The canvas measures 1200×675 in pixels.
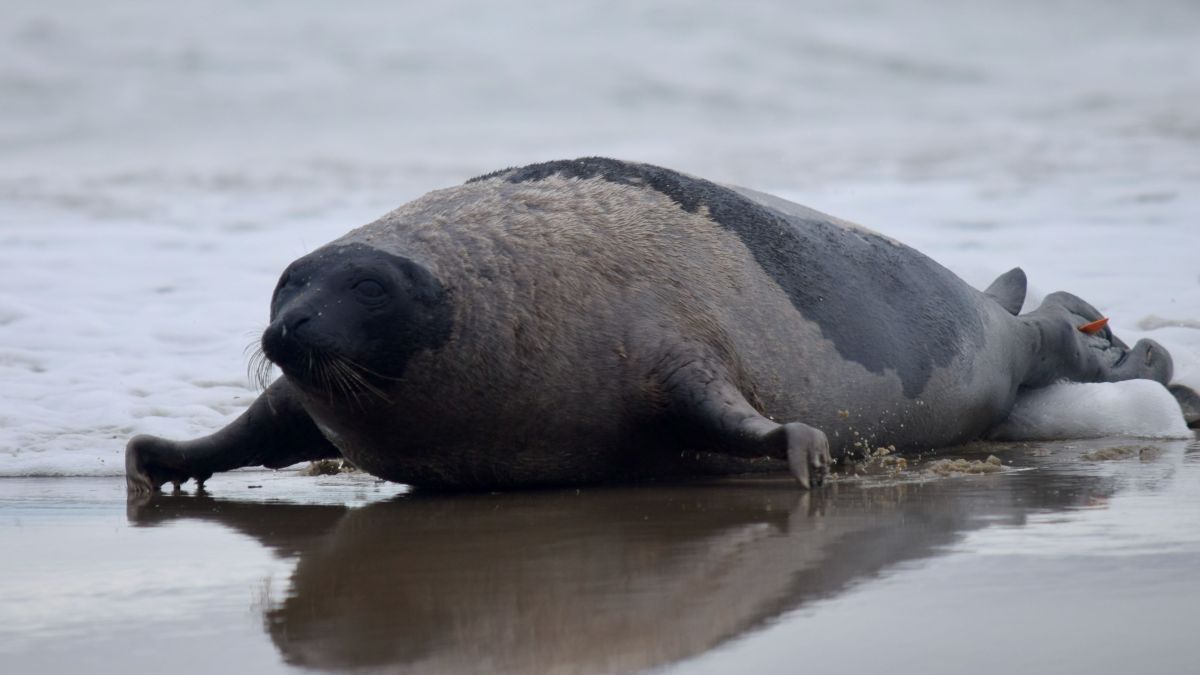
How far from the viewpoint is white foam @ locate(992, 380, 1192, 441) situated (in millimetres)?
5434

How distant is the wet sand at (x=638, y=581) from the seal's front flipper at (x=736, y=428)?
105 mm

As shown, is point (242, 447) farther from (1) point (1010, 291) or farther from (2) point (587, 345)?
(1) point (1010, 291)

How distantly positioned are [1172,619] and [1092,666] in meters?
0.29

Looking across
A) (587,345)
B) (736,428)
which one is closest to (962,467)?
(736,428)

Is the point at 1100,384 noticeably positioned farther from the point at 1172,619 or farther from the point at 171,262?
the point at 171,262

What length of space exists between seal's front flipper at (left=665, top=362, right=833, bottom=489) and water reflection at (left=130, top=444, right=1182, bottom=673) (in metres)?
0.09

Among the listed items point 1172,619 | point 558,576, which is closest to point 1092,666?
point 1172,619

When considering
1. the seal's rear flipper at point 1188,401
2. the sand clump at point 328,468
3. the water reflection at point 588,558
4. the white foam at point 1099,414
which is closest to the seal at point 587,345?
the water reflection at point 588,558

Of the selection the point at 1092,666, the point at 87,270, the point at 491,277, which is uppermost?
the point at 87,270

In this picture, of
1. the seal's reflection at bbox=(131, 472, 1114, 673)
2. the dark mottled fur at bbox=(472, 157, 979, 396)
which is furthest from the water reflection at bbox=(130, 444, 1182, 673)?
the dark mottled fur at bbox=(472, 157, 979, 396)

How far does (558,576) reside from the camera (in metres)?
2.53

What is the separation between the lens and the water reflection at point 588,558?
2.02 meters

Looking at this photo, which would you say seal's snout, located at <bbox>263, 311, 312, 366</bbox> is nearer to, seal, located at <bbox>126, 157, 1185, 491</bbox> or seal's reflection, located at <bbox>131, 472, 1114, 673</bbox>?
seal, located at <bbox>126, 157, 1185, 491</bbox>

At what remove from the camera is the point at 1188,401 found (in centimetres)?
600
